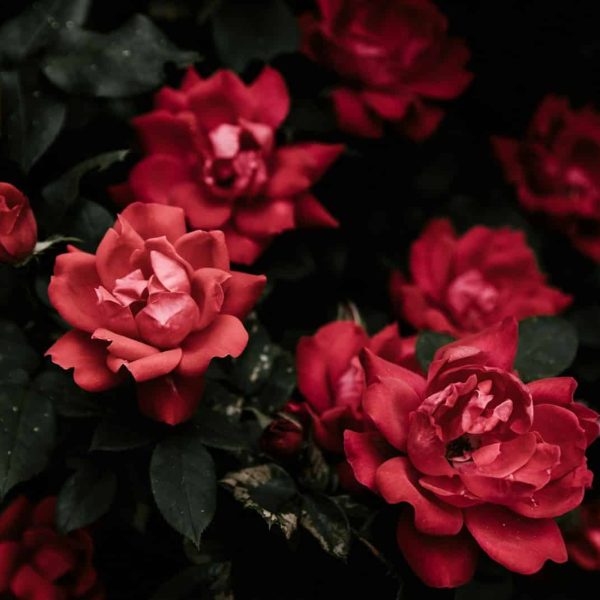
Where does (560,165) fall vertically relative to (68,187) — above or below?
below

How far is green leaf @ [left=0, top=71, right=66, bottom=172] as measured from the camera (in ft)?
2.53

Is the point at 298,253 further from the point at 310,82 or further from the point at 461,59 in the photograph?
the point at 461,59

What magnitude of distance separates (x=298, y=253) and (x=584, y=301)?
471 millimetres

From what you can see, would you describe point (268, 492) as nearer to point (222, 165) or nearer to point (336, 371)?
point (336, 371)

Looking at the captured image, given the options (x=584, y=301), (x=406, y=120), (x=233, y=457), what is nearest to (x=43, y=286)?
(x=233, y=457)

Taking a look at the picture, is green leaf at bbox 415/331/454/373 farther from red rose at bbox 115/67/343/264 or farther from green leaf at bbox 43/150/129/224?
green leaf at bbox 43/150/129/224

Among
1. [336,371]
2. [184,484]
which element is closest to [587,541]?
[336,371]

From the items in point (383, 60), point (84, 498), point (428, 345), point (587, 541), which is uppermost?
point (383, 60)

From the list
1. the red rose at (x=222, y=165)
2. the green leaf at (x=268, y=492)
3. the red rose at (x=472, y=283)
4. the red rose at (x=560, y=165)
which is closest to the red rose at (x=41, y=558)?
the green leaf at (x=268, y=492)

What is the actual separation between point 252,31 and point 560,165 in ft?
1.56

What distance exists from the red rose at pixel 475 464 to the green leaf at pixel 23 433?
0.26 metres

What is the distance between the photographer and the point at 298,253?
0.91 m

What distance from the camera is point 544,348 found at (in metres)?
0.78

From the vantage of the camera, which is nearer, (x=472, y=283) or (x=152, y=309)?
(x=152, y=309)
